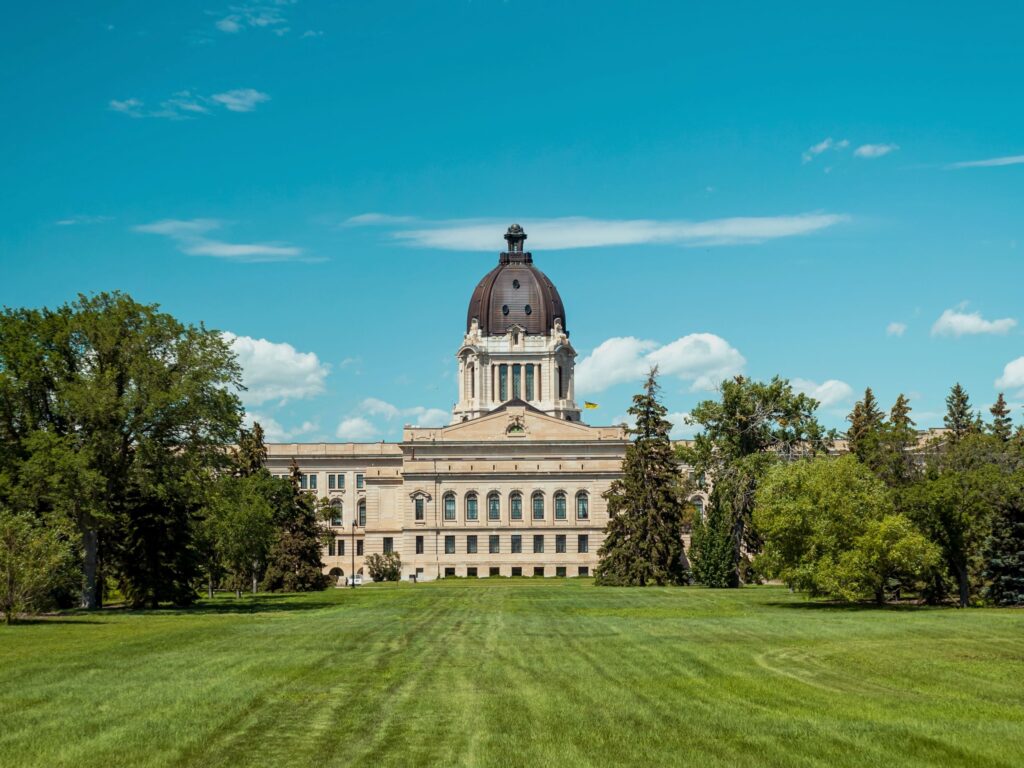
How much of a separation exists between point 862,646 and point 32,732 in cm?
1885

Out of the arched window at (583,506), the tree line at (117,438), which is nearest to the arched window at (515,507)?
the arched window at (583,506)

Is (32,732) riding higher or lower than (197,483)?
lower

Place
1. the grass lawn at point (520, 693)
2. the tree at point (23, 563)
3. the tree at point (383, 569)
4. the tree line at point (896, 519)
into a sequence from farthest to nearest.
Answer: the tree at point (383, 569) < the tree line at point (896, 519) < the tree at point (23, 563) < the grass lawn at point (520, 693)

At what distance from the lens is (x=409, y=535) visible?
106 metres

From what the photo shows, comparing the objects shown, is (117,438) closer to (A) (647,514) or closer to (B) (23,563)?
(B) (23,563)

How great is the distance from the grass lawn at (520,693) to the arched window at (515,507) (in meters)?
68.5

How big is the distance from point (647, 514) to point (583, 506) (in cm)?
3610

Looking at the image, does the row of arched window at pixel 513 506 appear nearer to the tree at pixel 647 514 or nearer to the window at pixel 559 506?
the window at pixel 559 506

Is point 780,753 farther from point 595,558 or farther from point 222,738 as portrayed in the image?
point 595,558

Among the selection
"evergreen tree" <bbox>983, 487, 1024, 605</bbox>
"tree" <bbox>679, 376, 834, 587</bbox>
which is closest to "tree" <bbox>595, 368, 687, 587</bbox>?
"tree" <bbox>679, 376, 834, 587</bbox>

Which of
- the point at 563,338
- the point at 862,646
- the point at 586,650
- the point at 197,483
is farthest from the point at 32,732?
the point at 563,338

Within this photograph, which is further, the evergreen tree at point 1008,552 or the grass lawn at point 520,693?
the evergreen tree at point 1008,552

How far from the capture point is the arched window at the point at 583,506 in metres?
106

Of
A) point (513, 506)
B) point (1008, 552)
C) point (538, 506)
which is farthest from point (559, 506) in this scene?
point (1008, 552)
